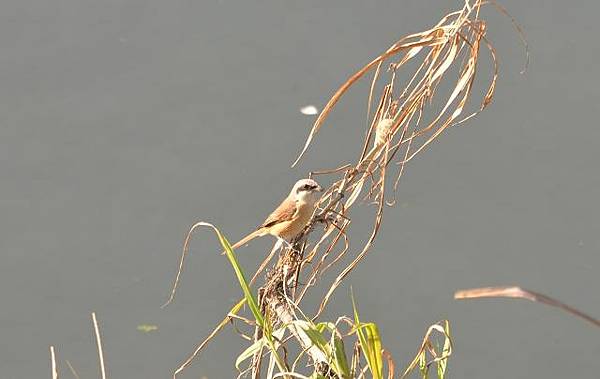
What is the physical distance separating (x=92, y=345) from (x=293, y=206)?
1912 mm

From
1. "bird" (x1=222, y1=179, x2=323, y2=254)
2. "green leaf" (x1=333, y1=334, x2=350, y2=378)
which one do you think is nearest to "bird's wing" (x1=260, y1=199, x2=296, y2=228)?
"bird" (x1=222, y1=179, x2=323, y2=254)

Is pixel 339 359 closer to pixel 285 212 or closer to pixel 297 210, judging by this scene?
pixel 297 210

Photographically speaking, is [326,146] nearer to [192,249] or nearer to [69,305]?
[192,249]

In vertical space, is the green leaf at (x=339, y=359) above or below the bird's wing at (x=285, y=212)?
below

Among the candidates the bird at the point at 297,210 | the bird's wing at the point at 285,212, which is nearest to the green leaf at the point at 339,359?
the bird at the point at 297,210

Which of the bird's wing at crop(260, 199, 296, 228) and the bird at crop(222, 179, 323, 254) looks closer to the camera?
the bird at crop(222, 179, 323, 254)

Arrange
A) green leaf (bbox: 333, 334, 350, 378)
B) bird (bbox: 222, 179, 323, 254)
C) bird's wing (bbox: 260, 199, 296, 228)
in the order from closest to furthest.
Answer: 1. green leaf (bbox: 333, 334, 350, 378)
2. bird (bbox: 222, 179, 323, 254)
3. bird's wing (bbox: 260, 199, 296, 228)

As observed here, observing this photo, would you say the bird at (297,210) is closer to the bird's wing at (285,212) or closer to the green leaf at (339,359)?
the bird's wing at (285,212)

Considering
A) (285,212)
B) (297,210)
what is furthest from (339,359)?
(285,212)

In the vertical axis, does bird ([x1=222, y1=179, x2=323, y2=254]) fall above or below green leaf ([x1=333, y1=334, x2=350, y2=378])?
above

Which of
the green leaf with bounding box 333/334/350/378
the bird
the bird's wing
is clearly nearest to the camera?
the green leaf with bounding box 333/334/350/378

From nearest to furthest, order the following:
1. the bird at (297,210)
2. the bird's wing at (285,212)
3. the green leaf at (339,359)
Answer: the green leaf at (339,359)
the bird at (297,210)
the bird's wing at (285,212)

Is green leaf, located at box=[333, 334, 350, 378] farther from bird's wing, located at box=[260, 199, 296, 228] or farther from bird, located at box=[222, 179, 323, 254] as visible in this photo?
bird's wing, located at box=[260, 199, 296, 228]

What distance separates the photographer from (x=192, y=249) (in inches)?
190
